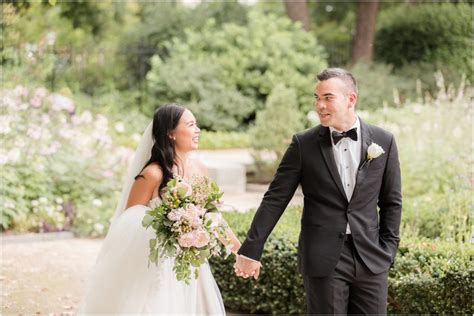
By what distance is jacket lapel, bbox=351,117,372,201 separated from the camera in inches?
161

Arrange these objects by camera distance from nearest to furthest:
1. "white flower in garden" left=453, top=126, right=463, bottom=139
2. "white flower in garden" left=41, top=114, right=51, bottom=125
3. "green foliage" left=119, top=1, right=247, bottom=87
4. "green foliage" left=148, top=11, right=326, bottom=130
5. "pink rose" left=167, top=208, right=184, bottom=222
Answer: "pink rose" left=167, top=208, right=184, bottom=222, "white flower in garden" left=41, top=114, right=51, bottom=125, "white flower in garden" left=453, top=126, right=463, bottom=139, "green foliage" left=148, top=11, right=326, bottom=130, "green foliage" left=119, top=1, right=247, bottom=87

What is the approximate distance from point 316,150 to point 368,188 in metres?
0.32

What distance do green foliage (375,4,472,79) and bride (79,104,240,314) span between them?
14.7 metres

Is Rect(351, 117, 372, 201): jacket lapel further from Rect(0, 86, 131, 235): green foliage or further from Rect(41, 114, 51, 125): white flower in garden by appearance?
Rect(41, 114, 51, 125): white flower in garden

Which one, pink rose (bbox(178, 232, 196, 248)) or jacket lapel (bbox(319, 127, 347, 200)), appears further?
pink rose (bbox(178, 232, 196, 248))

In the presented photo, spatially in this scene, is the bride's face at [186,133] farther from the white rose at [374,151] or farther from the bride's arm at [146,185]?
the white rose at [374,151]

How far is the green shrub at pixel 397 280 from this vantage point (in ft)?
18.2

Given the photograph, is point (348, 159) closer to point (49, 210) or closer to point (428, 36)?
point (49, 210)

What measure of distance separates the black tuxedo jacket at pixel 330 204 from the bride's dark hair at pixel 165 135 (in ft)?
2.31

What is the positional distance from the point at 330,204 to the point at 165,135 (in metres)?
1.10

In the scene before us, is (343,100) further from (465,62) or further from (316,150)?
(465,62)

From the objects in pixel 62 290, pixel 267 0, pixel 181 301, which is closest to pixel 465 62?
pixel 267 0

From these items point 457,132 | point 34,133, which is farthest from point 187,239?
point 457,132

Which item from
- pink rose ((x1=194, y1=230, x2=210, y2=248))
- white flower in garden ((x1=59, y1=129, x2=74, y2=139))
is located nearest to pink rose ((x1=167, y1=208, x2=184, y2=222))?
pink rose ((x1=194, y1=230, x2=210, y2=248))
